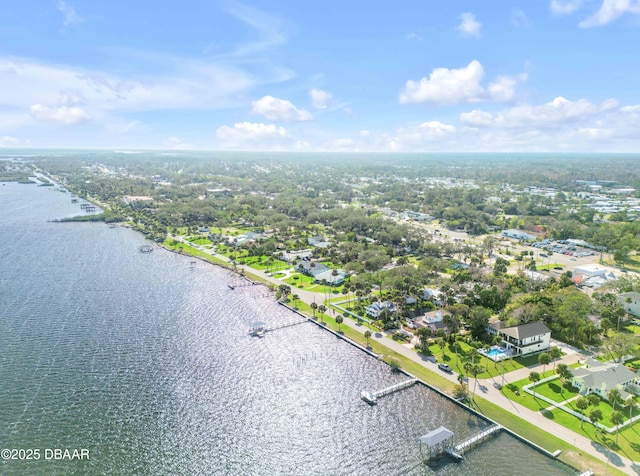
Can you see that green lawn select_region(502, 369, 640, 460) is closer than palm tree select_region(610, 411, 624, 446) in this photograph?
Yes

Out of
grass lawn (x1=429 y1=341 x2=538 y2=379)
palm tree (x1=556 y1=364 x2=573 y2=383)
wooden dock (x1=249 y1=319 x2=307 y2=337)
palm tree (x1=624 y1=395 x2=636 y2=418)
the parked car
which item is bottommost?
wooden dock (x1=249 y1=319 x2=307 y2=337)

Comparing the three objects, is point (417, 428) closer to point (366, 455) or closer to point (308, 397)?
point (366, 455)

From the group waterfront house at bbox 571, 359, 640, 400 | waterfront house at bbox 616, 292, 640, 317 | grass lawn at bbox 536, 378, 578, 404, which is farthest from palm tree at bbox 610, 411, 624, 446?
waterfront house at bbox 616, 292, 640, 317

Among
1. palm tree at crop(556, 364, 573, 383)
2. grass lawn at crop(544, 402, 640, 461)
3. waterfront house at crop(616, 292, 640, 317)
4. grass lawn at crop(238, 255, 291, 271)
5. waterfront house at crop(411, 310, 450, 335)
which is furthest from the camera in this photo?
grass lawn at crop(238, 255, 291, 271)

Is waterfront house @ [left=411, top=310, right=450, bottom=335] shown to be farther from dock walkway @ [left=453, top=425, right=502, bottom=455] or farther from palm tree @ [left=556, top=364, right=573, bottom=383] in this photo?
dock walkway @ [left=453, top=425, right=502, bottom=455]

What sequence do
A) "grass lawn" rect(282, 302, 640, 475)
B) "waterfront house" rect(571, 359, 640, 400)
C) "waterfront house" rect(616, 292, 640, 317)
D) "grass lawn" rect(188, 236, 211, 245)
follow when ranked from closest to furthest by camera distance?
"grass lawn" rect(282, 302, 640, 475)
"waterfront house" rect(571, 359, 640, 400)
"waterfront house" rect(616, 292, 640, 317)
"grass lawn" rect(188, 236, 211, 245)

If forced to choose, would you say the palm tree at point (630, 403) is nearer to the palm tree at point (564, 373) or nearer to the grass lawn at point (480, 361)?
the palm tree at point (564, 373)

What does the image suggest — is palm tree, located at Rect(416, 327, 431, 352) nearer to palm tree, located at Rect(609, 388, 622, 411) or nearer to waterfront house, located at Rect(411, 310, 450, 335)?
waterfront house, located at Rect(411, 310, 450, 335)

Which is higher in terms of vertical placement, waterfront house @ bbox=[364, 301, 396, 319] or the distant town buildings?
waterfront house @ bbox=[364, 301, 396, 319]
